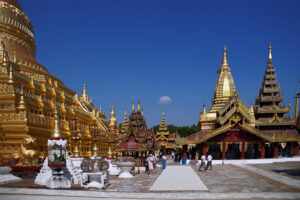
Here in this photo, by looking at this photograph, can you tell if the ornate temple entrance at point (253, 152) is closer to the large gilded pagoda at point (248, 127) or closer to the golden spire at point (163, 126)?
the large gilded pagoda at point (248, 127)

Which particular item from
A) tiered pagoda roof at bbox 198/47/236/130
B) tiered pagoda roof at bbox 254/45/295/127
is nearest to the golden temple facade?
tiered pagoda roof at bbox 198/47/236/130

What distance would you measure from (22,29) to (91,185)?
27168 mm

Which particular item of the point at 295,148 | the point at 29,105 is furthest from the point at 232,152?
the point at 29,105

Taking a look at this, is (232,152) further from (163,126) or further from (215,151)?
(163,126)

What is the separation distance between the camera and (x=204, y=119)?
132ft

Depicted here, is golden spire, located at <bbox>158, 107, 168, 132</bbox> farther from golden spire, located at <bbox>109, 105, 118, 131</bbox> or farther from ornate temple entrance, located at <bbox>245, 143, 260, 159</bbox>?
ornate temple entrance, located at <bbox>245, 143, 260, 159</bbox>

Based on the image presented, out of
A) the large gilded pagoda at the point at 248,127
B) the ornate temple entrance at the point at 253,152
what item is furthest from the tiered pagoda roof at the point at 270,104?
the ornate temple entrance at the point at 253,152

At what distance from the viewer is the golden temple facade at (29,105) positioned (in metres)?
20.9

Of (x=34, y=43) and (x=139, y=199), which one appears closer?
(x=139, y=199)

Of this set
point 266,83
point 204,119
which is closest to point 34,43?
point 204,119

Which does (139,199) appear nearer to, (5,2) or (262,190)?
(262,190)

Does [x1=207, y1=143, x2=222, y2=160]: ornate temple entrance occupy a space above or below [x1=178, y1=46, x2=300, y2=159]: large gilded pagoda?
below

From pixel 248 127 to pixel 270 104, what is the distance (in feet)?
35.4

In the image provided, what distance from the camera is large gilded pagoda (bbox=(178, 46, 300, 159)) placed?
28.4 m
